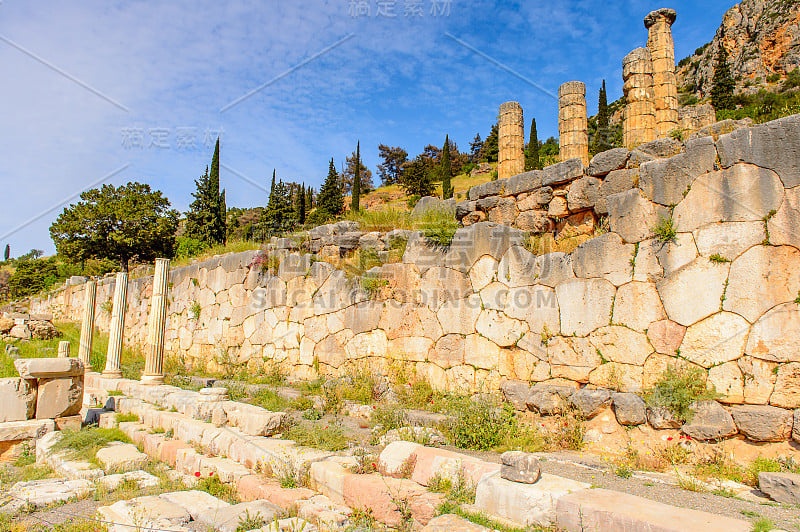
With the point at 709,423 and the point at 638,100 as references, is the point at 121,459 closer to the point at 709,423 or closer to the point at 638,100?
the point at 709,423

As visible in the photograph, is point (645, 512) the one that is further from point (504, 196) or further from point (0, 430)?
point (0, 430)

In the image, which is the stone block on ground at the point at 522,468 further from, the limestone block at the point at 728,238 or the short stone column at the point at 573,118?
the short stone column at the point at 573,118

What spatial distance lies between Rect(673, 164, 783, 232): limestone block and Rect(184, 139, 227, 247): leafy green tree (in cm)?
2872

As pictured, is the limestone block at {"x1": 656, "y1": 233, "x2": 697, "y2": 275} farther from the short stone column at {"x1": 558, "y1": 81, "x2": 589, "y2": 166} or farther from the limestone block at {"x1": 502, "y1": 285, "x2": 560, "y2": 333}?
the short stone column at {"x1": 558, "y1": 81, "x2": 589, "y2": 166}

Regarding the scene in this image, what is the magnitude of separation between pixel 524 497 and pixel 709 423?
92.2 inches

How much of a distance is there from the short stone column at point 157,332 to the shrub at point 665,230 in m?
9.58

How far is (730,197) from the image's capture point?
15.9 feet

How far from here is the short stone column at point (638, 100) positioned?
906cm

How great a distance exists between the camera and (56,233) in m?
30.6

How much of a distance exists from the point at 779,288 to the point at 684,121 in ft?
42.5

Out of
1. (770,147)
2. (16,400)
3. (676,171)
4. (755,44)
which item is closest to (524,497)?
(676,171)

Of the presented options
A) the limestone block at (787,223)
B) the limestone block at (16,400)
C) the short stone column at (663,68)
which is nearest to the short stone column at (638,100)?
the short stone column at (663,68)

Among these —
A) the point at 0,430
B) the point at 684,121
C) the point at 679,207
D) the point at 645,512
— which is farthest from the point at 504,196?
the point at 684,121

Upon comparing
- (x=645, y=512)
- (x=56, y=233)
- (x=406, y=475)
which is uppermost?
(x=56, y=233)
